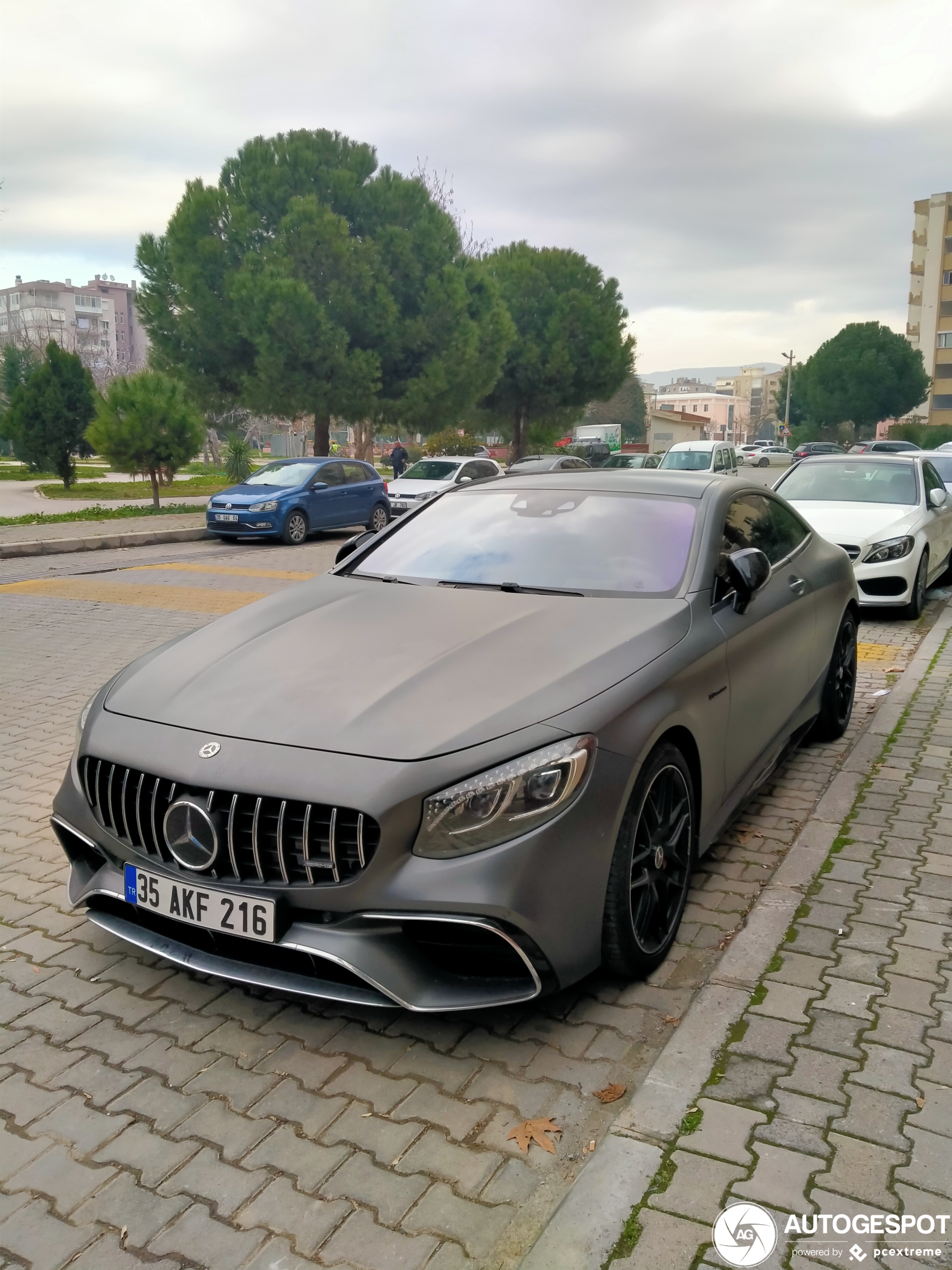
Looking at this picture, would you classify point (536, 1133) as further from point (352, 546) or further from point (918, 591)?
point (918, 591)

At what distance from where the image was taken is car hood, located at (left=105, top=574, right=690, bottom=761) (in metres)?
2.82

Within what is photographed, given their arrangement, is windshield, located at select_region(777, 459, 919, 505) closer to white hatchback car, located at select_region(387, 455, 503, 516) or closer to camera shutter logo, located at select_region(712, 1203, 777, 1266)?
camera shutter logo, located at select_region(712, 1203, 777, 1266)

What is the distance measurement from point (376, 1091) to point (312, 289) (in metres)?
25.0

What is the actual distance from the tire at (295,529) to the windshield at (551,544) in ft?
44.4

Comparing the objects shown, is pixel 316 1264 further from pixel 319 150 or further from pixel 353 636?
pixel 319 150

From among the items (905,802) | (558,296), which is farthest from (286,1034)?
(558,296)

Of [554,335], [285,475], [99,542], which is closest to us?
[99,542]

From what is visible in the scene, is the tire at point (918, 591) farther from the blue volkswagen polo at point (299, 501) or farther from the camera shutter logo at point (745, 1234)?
the blue volkswagen polo at point (299, 501)

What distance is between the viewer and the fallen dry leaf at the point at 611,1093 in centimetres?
263

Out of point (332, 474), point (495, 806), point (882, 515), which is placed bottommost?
point (495, 806)

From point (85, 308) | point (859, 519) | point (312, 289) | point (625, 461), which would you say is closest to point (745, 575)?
point (859, 519)

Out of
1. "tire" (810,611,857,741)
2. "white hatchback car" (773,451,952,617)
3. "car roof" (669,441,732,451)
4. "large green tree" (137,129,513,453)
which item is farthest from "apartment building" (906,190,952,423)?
"tire" (810,611,857,741)

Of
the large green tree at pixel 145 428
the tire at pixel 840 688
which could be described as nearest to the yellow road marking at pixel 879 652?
the tire at pixel 840 688

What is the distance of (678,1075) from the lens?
269 cm
